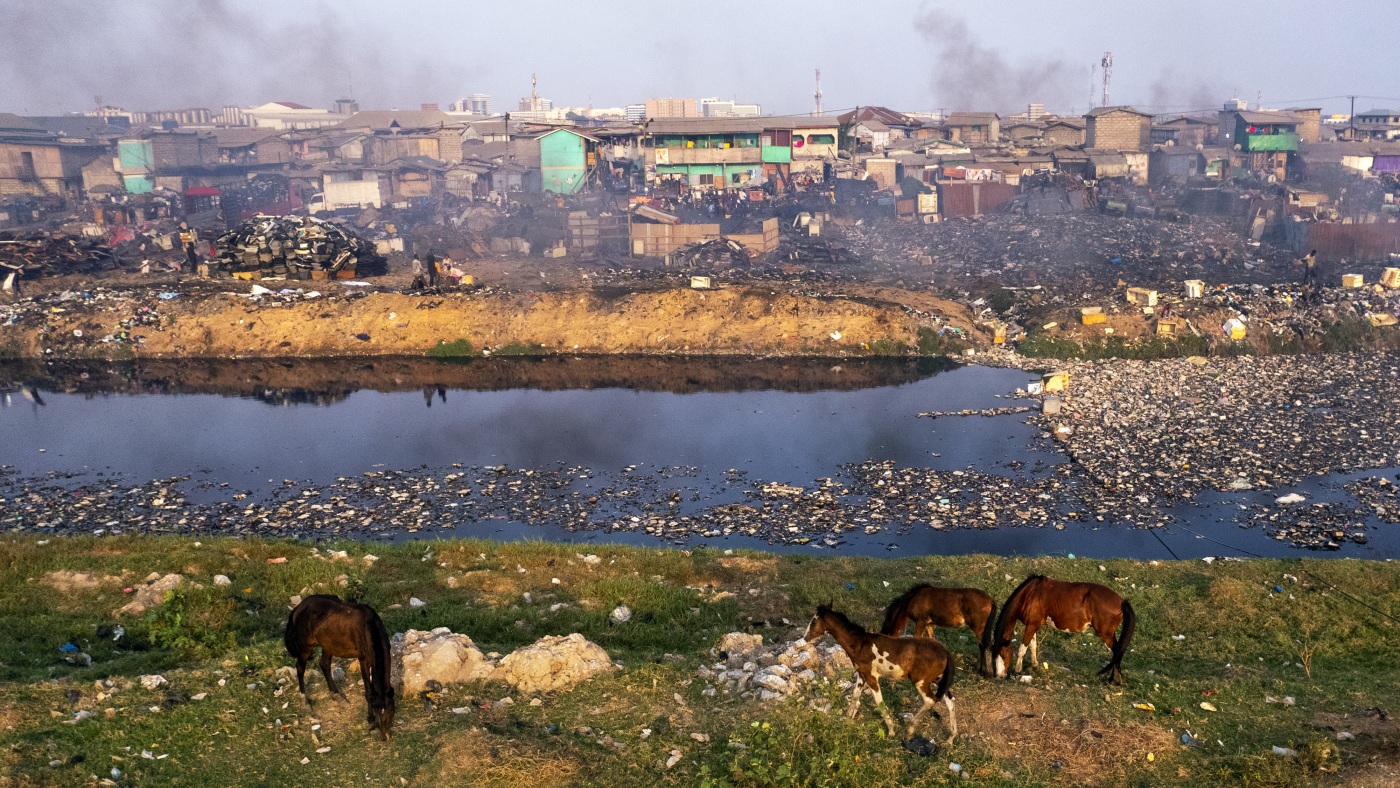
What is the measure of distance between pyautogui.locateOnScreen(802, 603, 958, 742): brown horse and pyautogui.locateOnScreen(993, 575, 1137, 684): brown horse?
3.28ft

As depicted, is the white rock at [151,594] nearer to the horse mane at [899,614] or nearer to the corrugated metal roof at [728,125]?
the horse mane at [899,614]

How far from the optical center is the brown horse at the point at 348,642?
7031mm

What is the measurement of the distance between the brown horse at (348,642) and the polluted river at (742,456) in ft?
21.6

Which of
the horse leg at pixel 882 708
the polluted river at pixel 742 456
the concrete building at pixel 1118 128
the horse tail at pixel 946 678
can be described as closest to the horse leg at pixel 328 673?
the horse leg at pixel 882 708

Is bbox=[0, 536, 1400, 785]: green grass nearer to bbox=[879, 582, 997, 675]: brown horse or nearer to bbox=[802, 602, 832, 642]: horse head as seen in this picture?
bbox=[879, 582, 997, 675]: brown horse

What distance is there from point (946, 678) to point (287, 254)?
27.4 meters

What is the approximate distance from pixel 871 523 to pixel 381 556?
684 centimetres

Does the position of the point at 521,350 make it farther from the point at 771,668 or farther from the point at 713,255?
the point at 771,668

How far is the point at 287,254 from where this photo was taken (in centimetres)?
2945

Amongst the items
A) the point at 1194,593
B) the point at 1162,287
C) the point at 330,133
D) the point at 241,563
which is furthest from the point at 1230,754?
the point at 330,133

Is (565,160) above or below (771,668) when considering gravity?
above

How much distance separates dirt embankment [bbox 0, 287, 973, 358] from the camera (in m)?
25.4

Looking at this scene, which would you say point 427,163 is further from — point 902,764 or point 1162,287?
point 902,764

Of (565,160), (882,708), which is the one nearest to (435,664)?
(882,708)
